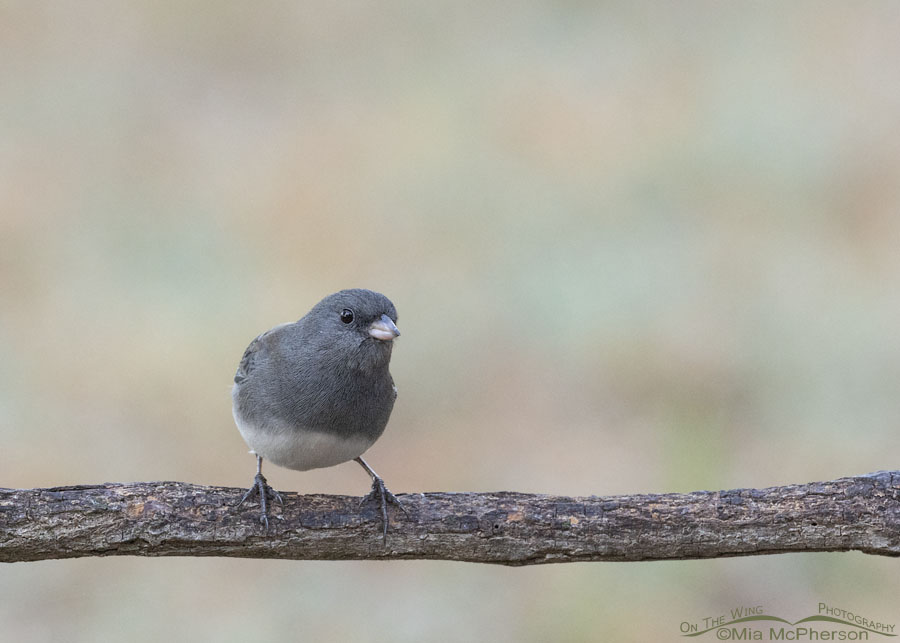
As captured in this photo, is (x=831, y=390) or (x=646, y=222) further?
(x=646, y=222)

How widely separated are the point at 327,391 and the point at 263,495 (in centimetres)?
34

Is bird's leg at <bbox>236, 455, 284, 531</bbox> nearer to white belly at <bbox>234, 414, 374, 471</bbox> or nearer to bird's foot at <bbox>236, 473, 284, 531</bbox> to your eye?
bird's foot at <bbox>236, 473, 284, 531</bbox>

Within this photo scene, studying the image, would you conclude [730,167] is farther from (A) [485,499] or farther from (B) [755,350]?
(A) [485,499]

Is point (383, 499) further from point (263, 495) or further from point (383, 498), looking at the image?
point (263, 495)

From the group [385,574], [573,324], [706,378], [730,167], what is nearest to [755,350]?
[706,378]

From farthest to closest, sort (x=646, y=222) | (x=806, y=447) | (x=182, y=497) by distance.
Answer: (x=646, y=222)
(x=806, y=447)
(x=182, y=497)

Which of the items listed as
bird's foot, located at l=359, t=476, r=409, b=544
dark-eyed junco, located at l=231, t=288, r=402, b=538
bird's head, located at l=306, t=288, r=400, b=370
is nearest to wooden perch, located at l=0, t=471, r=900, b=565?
bird's foot, located at l=359, t=476, r=409, b=544

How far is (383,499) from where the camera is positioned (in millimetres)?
2561

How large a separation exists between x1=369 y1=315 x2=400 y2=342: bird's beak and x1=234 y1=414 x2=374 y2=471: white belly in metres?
0.29

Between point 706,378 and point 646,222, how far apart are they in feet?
3.82

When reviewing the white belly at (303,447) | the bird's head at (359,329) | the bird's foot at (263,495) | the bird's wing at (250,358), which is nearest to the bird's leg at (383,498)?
the white belly at (303,447)

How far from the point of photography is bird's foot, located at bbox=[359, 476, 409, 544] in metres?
2.50

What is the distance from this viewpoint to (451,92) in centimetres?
611

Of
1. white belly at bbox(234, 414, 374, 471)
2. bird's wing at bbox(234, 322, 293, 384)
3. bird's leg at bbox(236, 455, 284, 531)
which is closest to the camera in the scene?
bird's leg at bbox(236, 455, 284, 531)
